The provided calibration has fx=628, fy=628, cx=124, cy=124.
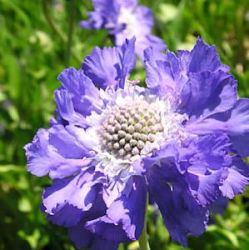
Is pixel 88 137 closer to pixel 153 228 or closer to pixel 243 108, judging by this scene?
pixel 243 108

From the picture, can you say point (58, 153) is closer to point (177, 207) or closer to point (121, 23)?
point (177, 207)

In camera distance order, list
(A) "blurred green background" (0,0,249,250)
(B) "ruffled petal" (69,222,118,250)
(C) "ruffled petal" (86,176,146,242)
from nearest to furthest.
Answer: (C) "ruffled petal" (86,176,146,242) < (B) "ruffled petal" (69,222,118,250) < (A) "blurred green background" (0,0,249,250)

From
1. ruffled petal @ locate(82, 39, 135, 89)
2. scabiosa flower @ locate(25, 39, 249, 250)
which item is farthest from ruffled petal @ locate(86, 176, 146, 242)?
ruffled petal @ locate(82, 39, 135, 89)

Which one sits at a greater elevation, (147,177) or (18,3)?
(18,3)

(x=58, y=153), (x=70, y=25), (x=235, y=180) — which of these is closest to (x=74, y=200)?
(x=58, y=153)

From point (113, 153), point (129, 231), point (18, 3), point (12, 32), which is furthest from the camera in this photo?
point (12, 32)

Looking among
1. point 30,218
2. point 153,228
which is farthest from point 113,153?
point 30,218

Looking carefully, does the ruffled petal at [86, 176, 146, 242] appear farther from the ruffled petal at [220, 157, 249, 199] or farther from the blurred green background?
the blurred green background
